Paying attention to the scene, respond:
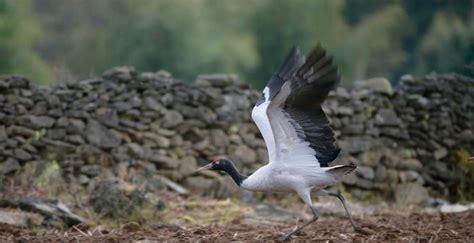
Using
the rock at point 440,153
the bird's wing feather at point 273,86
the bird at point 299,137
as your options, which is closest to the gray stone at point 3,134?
the bird at point 299,137

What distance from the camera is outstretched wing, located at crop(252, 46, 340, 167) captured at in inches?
320

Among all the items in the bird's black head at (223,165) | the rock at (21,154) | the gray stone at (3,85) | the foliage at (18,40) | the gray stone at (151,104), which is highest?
the foliage at (18,40)

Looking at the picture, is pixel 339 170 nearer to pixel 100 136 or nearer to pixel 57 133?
pixel 100 136

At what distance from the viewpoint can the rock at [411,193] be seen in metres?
14.3

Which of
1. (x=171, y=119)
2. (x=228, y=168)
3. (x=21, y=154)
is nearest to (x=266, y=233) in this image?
(x=228, y=168)

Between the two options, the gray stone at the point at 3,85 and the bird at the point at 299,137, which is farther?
the gray stone at the point at 3,85

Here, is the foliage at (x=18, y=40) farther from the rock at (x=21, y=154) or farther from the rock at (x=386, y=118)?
the rock at (x=21, y=154)

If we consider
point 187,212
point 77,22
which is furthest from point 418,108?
point 77,22

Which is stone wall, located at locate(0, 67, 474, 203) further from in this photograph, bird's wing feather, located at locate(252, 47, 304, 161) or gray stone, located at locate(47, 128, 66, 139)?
bird's wing feather, located at locate(252, 47, 304, 161)

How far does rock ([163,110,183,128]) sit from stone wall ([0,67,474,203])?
16 mm

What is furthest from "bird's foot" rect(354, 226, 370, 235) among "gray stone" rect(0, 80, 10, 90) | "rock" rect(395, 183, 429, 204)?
"gray stone" rect(0, 80, 10, 90)

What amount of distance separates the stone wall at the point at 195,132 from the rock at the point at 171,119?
2cm

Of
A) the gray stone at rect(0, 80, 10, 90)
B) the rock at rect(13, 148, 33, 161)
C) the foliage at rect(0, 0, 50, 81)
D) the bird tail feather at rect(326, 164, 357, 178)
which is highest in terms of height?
the foliage at rect(0, 0, 50, 81)

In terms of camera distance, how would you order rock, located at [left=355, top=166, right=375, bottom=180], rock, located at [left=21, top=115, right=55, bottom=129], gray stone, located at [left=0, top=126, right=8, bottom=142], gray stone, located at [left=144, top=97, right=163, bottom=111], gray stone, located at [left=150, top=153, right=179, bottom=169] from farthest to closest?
rock, located at [left=355, top=166, right=375, bottom=180] < gray stone, located at [left=144, top=97, right=163, bottom=111] < gray stone, located at [left=150, top=153, right=179, bottom=169] < rock, located at [left=21, top=115, right=55, bottom=129] < gray stone, located at [left=0, top=126, right=8, bottom=142]
